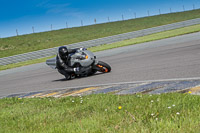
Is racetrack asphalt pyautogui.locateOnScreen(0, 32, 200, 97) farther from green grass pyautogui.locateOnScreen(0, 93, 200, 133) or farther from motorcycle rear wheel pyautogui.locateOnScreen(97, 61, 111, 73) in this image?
green grass pyautogui.locateOnScreen(0, 93, 200, 133)

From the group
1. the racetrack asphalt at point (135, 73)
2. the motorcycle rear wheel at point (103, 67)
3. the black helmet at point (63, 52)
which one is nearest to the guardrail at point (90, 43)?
the racetrack asphalt at point (135, 73)

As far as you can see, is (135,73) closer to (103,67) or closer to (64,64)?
(103,67)

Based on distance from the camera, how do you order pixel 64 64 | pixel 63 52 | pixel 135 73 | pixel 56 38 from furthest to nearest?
1. pixel 56 38
2. pixel 64 64
3. pixel 63 52
4. pixel 135 73

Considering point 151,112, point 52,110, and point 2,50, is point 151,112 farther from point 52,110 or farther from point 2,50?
point 2,50

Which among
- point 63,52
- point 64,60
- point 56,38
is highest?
point 56,38

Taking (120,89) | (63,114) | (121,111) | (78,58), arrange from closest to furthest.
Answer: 1. (121,111)
2. (63,114)
3. (120,89)
4. (78,58)

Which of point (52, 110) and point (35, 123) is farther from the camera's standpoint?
point (52, 110)

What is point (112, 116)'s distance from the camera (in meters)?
4.06

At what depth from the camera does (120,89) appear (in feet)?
21.1

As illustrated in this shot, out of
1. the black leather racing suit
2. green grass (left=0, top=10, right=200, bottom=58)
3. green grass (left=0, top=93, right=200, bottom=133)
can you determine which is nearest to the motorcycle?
the black leather racing suit

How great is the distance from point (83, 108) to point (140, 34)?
90.8 ft

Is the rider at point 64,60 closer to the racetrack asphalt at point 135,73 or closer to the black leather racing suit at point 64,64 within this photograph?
the black leather racing suit at point 64,64

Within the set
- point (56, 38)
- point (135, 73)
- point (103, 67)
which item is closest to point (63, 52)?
point (103, 67)

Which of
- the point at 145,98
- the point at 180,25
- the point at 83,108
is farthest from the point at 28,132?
the point at 180,25
